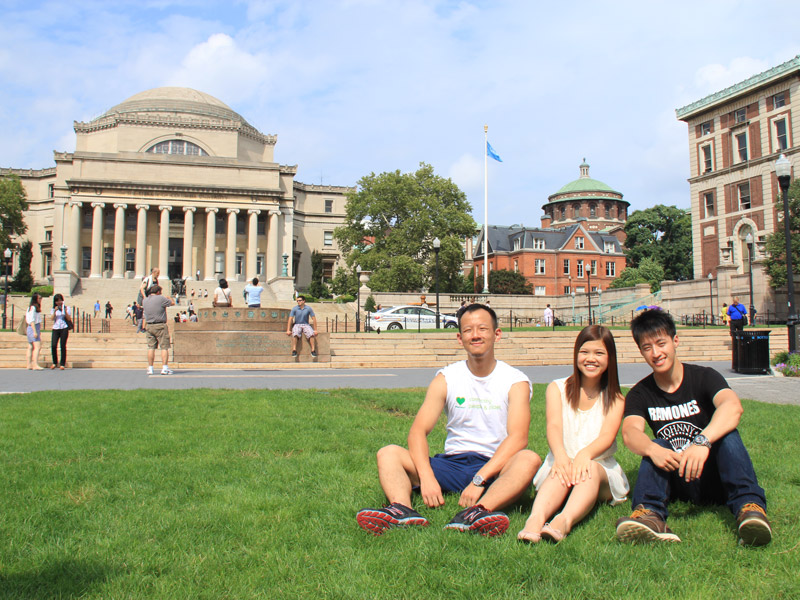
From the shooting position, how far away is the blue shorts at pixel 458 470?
180 inches

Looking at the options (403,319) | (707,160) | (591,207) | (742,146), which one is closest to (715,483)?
(403,319)

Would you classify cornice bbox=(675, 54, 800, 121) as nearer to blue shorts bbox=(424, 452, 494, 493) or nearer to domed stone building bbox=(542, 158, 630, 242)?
domed stone building bbox=(542, 158, 630, 242)

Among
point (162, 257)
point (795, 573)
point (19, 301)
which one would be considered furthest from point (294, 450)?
point (162, 257)

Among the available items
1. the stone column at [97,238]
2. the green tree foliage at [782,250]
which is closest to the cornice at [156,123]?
the stone column at [97,238]

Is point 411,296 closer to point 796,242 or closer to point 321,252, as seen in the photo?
point 796,242

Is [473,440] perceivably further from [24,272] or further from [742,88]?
[24,272]

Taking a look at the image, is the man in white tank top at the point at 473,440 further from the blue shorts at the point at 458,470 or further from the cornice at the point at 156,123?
the cornice at the point at 156,123

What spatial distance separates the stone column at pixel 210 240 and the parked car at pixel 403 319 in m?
36.2

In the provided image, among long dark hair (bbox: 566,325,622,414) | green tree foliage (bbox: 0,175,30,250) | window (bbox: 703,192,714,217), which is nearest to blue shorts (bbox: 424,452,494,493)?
long dark hair (bbox: 566,325,622,414)

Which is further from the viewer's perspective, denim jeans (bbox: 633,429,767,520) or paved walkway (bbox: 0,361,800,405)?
paved walkway (bbox: 0,361,800,405)

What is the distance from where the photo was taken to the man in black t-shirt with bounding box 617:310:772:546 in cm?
388

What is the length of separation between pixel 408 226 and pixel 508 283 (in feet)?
60.3

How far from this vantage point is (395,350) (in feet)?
70.7

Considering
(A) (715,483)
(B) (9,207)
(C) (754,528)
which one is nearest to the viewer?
(C) (754,528)
